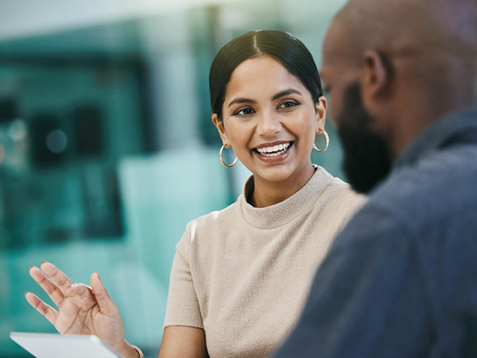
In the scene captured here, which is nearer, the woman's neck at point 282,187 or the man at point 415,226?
the man at point 415,226

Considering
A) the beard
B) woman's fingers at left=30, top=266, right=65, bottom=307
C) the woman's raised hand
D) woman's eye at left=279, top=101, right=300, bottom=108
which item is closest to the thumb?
the woman's raised hand

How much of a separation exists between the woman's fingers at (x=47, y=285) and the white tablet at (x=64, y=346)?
0.24m

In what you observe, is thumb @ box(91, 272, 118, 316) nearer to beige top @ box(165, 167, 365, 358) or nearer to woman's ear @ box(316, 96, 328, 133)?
beige top @ box(165, 167, 365, 358)

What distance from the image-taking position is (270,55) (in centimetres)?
159

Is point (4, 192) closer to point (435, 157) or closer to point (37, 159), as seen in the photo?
point (37, 159)

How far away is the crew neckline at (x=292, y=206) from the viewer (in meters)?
1.59

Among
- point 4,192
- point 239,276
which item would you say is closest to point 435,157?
point 239,276

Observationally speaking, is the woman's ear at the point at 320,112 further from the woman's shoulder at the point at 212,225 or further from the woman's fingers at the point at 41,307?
the woman's fingers at the point at 41,307

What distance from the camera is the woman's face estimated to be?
1.57 m

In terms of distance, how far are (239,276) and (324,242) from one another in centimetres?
25

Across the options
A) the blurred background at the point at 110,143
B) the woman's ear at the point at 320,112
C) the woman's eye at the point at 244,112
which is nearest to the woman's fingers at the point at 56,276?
the woman's eye at the point at 244,112

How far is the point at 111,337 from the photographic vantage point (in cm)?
158

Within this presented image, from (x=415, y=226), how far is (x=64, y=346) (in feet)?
2.58

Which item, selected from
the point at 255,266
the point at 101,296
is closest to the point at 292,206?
the point at 255,266
